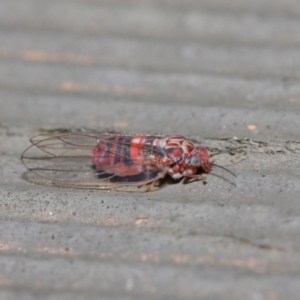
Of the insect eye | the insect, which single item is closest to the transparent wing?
the insect

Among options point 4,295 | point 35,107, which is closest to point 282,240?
point 4,295

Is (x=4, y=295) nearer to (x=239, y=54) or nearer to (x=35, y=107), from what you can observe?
(x=35, y=107)

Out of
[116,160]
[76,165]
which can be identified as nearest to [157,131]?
[116,160]

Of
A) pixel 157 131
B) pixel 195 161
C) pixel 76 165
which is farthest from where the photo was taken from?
pixel 157 131

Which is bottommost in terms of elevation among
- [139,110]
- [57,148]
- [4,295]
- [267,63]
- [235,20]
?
[4,295]

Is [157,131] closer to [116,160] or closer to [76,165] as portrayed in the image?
[116,160]

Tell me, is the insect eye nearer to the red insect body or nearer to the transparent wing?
the red insect body
